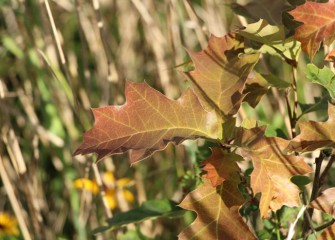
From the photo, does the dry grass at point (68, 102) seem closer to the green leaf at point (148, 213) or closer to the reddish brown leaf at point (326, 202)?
the green leaf at point (148, 213)

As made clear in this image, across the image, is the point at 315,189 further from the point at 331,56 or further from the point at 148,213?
the point at 148,213

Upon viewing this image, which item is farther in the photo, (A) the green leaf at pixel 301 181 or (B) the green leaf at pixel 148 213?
(B) the green leaf at pixel 148 213

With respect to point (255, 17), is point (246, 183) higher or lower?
lower

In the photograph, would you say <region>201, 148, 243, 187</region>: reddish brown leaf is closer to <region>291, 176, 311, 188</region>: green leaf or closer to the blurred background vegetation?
<region>291, 176, 311, 188</region>: green leaf

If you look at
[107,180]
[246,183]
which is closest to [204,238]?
[246,183]

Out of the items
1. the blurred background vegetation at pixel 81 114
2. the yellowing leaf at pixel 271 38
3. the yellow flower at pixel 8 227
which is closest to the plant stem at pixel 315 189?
the yellowing leaf at pixel 271 38

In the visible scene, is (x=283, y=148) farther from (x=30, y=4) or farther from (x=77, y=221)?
(x=30, y=4)

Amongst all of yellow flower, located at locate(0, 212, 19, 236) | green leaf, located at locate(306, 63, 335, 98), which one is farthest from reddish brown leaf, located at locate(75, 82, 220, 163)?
yellow flower, located at locate(0, 212, 19, 236)

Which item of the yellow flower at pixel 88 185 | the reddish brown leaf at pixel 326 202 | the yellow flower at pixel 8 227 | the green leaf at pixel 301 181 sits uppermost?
the reddish brown leaf at pixel 326 202
